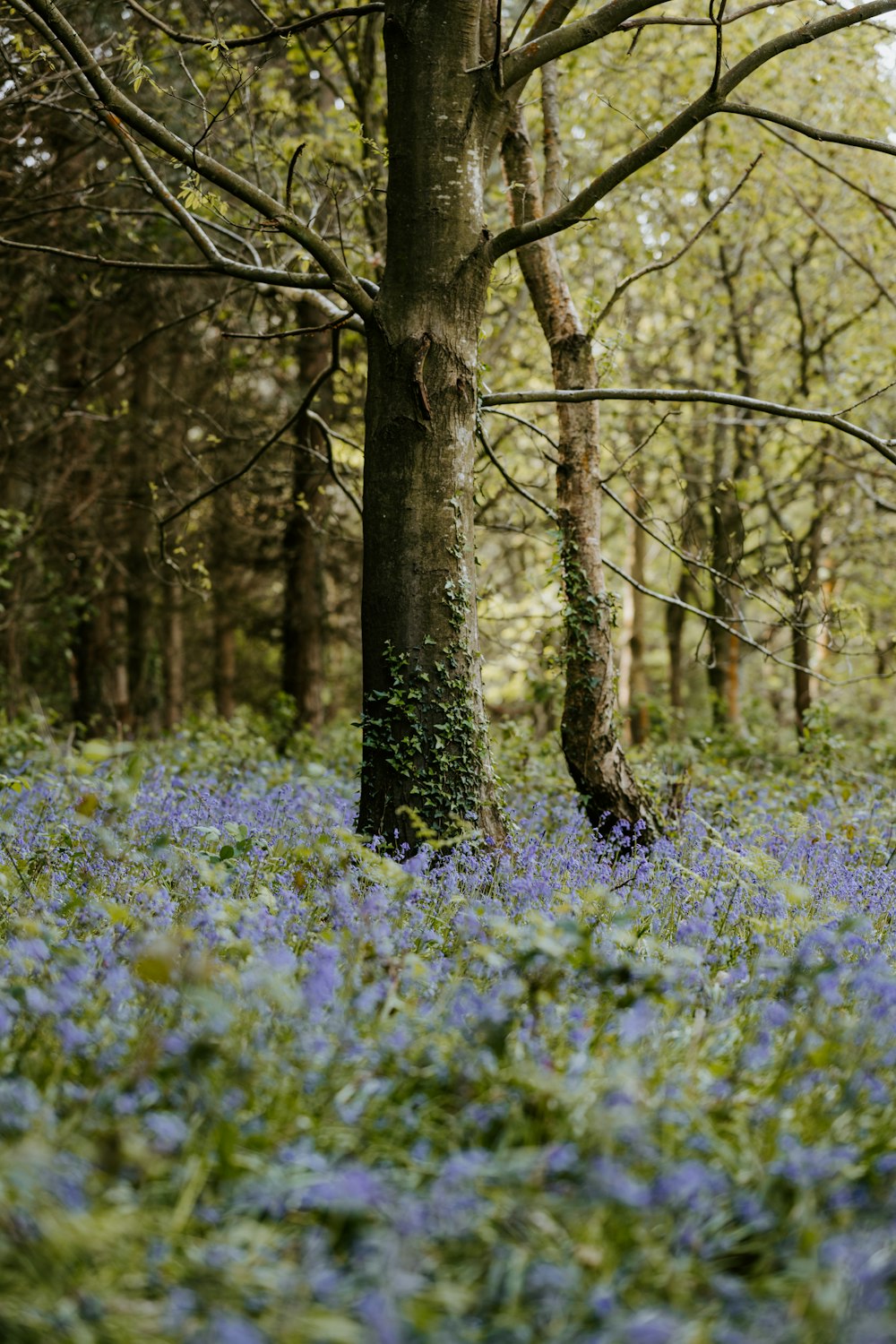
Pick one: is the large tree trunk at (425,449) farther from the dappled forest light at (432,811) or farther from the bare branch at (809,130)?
the bare branch at (809,130)

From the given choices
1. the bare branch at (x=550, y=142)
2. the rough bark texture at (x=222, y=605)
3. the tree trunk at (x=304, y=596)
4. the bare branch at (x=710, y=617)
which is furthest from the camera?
the rough bark texture at (x=222, y=605)

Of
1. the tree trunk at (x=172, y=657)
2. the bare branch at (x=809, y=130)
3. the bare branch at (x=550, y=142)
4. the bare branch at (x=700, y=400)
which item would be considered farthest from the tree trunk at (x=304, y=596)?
the bare branch at (x=809, y=130)

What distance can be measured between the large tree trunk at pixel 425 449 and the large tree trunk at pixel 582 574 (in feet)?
4.43

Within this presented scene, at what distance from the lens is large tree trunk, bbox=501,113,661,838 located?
6859 mm

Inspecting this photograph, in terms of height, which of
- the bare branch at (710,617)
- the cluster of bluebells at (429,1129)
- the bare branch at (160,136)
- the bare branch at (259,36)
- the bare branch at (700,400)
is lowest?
the cluster of bluebells at (429,1129)

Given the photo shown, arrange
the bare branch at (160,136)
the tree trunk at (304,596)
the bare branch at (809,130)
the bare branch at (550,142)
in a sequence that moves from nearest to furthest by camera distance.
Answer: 1. the bare branch at (160,136)
2. the bare branch at (809,130)
3. the bare branch at (550,142)
4. the tree trunk at (304,596)

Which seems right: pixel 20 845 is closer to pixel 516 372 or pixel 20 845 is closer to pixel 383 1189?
pixel 383 1189

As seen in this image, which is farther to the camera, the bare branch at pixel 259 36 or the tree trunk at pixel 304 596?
the tree trunk at pixel 304 596

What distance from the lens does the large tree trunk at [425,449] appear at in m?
5.43

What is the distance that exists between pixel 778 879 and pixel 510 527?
575cm

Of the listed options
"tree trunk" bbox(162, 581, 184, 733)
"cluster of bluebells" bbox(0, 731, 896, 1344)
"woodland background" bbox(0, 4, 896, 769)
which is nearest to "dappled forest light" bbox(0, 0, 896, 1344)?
"cluster of bluebells" bbox(0, 731, 896, 1344)

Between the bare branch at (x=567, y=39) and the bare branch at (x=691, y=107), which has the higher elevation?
the bare branch at (x=567, y=39)

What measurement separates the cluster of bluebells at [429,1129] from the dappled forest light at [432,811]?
14 mm

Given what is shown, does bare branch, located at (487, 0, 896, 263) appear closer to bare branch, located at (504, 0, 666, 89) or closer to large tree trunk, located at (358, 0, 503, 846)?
bare branch, located at (504, 0, 666, 89)
